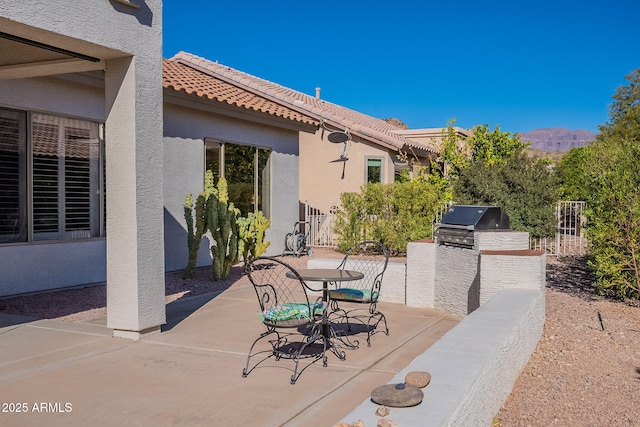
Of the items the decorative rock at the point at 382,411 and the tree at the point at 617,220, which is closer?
the decorative rock at the point at 382,411

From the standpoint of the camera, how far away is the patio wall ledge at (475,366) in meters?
3.16

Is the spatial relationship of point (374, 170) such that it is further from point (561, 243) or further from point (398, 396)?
point (398, 396)

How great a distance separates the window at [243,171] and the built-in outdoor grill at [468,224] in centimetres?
576

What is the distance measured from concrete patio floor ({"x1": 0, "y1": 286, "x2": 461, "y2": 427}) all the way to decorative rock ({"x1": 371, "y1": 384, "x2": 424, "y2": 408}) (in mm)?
698

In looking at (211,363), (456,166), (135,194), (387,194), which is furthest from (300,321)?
(456,166)

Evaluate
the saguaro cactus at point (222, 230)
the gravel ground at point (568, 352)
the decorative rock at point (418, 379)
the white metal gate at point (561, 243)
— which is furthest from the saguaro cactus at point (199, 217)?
the white metal gate at point (561, 243)

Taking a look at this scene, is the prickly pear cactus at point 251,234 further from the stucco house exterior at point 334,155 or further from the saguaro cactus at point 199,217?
the stucco house exterior at point 334,155

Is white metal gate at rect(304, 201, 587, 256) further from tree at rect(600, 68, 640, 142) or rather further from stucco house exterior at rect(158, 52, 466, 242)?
tree at rect(600, 68, 640, 142)

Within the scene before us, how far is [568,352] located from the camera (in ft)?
20.7

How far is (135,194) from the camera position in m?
5.97

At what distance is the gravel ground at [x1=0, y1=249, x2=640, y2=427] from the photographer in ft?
15.6

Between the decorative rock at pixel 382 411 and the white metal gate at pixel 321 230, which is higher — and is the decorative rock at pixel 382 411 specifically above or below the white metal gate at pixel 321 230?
below

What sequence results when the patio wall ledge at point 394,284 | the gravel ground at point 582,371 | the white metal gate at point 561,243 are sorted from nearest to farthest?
the gravel ground at point 582,371 → the patio wall ledge at point 394,284 → the white metal gate at point 561,243

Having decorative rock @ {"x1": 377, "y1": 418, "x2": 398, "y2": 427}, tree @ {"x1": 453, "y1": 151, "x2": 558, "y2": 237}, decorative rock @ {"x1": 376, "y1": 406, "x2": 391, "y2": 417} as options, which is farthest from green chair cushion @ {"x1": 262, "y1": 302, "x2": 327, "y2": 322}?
tree @ {"x1": 453, "y1": 151, "x2": 558, "y2": 237}
